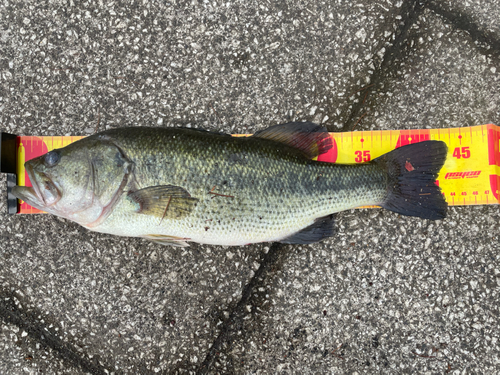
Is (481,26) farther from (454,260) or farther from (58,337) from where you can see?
(58,337)

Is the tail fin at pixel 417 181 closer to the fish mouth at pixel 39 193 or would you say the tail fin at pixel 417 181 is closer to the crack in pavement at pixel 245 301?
the crack in pavement at pixel 245 301

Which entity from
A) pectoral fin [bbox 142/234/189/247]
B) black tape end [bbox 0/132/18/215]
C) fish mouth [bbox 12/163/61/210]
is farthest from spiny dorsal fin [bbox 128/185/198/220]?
black tape end [bbox 0/132/18/215]

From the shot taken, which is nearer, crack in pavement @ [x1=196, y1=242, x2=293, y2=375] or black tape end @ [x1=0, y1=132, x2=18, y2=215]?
black tape end @ [x1=0, y1=132, x2=18, y2=215]

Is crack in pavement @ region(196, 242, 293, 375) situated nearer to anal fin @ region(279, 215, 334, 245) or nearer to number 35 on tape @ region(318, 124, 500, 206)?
anal fin @ region(279, 215, 334, 245)

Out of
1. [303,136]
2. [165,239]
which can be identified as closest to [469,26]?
[303,136]

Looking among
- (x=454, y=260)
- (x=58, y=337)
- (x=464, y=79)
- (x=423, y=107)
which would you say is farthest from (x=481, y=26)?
(x=58, y=337)

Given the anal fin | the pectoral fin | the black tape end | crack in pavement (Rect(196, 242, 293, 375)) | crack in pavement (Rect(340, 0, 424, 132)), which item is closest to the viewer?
the pectoral fin

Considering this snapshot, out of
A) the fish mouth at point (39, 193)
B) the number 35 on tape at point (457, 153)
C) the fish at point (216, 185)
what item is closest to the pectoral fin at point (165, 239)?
the fish at point (216, 185)

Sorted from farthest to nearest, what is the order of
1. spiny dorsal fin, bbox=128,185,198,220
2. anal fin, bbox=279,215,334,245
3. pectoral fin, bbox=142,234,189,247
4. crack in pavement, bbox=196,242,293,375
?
crack in pavement, bbox=196,242,293,375 < anal fin, bbox=279,215,334,245 < pectoral fin, bbox=142,234,189,247 < spiny dorsal fin, bbox=128,185,198,220
